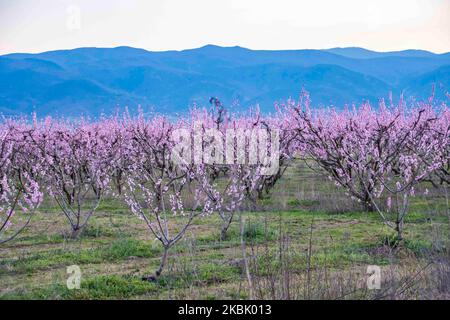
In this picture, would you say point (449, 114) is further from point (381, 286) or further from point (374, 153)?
point (381, 286)

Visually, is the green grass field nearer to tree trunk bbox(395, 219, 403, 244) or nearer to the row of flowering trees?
tree trunk bbox(395, 219, 403, 244)

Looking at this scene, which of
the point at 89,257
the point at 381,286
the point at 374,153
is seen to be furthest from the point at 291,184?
the point at 381,286

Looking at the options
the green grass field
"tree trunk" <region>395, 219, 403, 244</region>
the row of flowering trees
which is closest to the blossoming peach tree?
the row of flowering trees

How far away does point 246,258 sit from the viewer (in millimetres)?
7602

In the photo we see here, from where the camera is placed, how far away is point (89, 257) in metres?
9.52

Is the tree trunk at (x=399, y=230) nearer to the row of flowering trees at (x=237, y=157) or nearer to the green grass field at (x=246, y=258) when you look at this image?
the green grass field at (x=246, y=258)

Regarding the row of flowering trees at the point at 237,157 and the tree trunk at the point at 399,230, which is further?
the row of flowering trees at the point at 237,157

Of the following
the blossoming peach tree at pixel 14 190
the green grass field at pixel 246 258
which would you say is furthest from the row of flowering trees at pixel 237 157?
the green grass field at pixel 246 258

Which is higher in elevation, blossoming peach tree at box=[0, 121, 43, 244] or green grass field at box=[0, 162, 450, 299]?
blossoming peach tree at box=[0, 121, 43, 244]

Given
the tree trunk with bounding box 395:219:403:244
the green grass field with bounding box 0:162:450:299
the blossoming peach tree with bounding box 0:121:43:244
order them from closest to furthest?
1. the green grass field with bounding box 0:162:450:299
2. the blossoming peach tree with bounding box 0:121:43:244
3. the tree trunk with bounding box 395:219:403:244

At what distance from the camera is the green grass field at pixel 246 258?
20.7 feet

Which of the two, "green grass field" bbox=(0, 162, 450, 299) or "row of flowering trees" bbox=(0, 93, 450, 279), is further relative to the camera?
"row of flowering trees" bbox=(0, 93, 450, 279)

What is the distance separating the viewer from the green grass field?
6.31 metres
